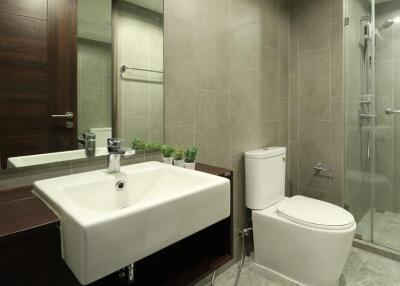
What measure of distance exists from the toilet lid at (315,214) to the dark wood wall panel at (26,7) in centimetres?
167

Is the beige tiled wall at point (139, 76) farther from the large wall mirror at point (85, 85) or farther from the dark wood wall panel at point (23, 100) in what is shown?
the dark wood wall panel at point (23, 100)

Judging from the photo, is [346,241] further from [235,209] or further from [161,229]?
[161,229]

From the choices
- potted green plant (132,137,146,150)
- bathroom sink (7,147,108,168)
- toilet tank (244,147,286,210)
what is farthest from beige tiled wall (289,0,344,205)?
bathroom sink (7,147,108,168)

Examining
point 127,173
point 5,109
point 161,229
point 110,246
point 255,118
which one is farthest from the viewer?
point 255,118

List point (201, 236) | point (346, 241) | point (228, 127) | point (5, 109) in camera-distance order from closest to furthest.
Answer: point (5, 109)
point (201, 236)
point (346, 241)
point (228, 127)

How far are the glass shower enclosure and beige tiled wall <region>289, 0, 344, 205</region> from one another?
67 mm

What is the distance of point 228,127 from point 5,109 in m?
1.28

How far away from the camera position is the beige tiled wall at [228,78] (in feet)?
5.25

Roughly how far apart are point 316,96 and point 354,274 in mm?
1375

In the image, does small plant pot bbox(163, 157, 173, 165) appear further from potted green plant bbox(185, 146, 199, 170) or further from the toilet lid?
the toilet lid

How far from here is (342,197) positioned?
91.1 inches

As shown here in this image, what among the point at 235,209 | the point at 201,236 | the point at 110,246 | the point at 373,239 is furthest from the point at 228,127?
the point at 373,239

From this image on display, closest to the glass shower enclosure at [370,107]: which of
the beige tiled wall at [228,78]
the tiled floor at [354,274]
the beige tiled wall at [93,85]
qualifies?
the tiled floor at [354,274]

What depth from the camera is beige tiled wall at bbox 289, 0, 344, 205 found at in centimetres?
227
